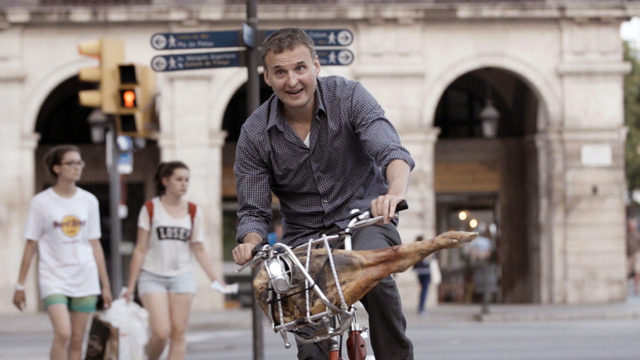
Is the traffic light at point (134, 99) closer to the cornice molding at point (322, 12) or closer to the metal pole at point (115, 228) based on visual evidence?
the metal pole at point (115, 228)

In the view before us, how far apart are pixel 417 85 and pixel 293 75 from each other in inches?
770

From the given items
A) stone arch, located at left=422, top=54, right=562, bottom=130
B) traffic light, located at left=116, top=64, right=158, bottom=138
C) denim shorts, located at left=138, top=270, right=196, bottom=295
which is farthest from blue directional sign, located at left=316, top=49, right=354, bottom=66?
stone arch, located at left=422, top=54, right=562, bottom=130

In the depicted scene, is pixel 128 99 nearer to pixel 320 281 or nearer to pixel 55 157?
pixel 55 157

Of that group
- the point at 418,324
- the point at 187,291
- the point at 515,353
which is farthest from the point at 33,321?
the point at 187,291

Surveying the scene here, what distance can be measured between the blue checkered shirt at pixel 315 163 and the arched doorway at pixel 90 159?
2078cm

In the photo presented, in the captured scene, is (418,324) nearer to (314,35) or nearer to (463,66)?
(463,66)

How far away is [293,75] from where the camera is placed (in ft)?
14.4

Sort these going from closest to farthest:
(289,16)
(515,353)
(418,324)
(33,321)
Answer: (515,353)
(418,324)
(33,321)
(289,16)

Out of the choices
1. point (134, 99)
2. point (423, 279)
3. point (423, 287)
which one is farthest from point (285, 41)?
point (423, 279)

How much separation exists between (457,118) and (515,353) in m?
14.7

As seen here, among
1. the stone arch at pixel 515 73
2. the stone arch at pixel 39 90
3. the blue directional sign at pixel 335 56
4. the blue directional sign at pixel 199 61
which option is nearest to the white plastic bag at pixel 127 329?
the blue directional sign at pixel 199 61

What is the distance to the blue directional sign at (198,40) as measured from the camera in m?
10.2

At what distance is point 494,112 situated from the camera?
24.2 meters

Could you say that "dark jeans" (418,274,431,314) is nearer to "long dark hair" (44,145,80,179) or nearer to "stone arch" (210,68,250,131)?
"stone arch" (210,68,250,131)
